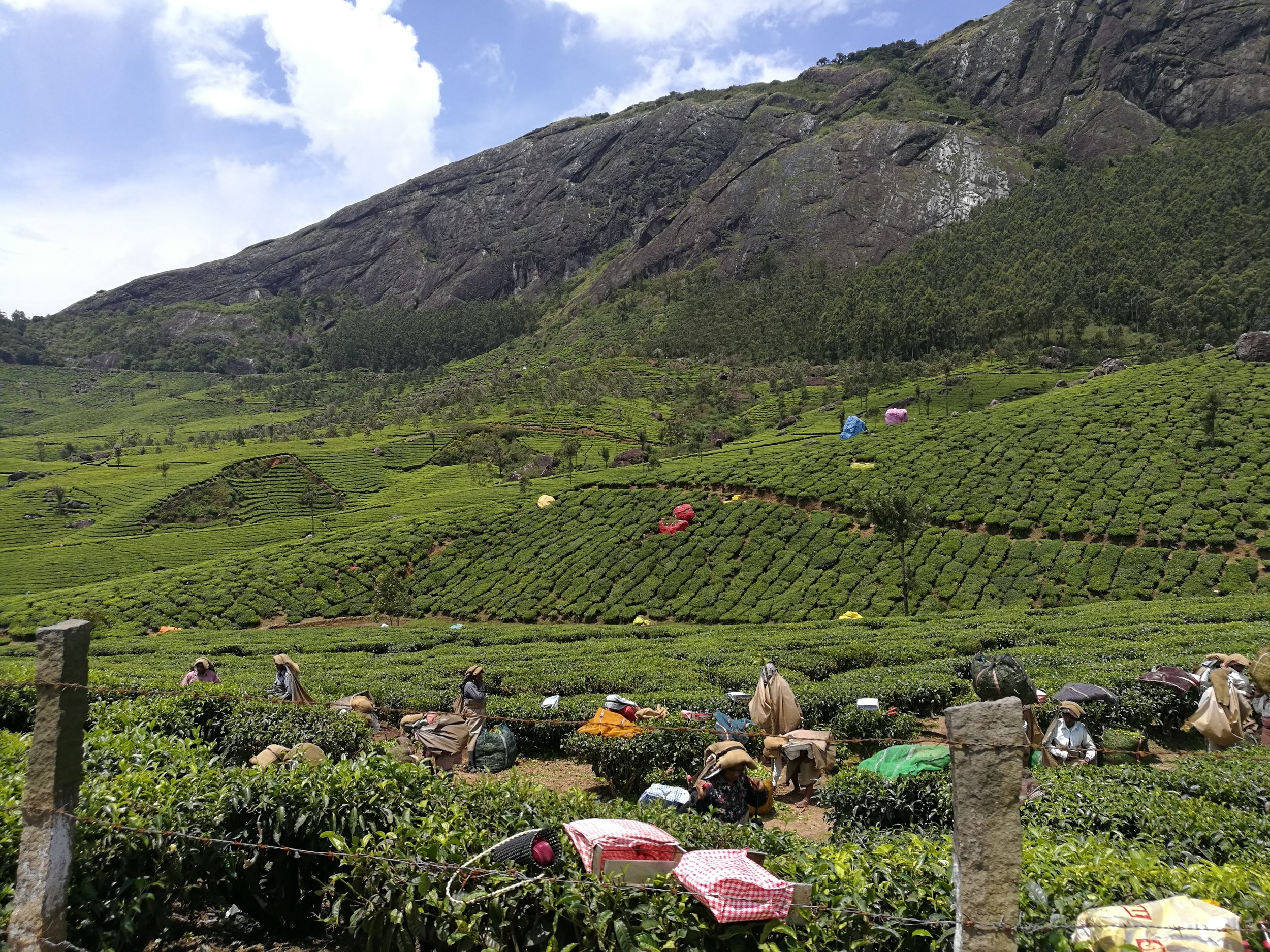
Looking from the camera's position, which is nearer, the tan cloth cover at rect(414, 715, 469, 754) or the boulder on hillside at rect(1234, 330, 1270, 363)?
the tan cloth cover at rect(414, 715, 469, 754)

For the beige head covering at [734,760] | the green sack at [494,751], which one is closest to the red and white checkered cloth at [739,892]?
the beige head covering at [734,760]

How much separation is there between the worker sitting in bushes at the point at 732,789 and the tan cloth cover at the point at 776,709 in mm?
2918

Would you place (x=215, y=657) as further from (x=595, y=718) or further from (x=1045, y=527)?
(x=1045, y=527)

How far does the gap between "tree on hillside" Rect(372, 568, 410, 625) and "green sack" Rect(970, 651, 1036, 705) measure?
3526 cm

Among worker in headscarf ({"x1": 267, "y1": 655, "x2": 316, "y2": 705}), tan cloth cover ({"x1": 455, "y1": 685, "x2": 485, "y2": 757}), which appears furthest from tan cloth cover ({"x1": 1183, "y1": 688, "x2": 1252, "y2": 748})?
worker in headscarf ({"x1": 267, "y1": 655, "x2": 316, "y2": 705})

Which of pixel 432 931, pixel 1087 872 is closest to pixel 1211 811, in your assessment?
pixel 1087 872

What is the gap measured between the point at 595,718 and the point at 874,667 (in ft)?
30.4

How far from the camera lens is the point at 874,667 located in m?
17.8

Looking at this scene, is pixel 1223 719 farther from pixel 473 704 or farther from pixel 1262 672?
pixel 473 704

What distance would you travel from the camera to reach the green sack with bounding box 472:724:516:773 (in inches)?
464

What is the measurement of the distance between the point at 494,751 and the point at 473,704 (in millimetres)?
886

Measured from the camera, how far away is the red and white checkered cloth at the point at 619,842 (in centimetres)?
522

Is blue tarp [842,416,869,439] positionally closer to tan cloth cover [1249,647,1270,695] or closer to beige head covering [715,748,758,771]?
tan cloth cover [1249,647,1270,695]

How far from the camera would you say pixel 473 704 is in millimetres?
12234
